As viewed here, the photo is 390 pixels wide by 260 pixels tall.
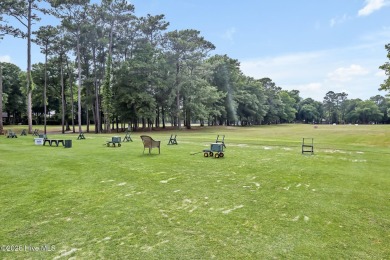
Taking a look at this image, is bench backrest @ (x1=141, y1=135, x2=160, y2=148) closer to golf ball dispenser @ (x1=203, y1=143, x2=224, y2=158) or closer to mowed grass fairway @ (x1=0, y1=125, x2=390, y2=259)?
golf ball dispenser @ (x1=203, y1=143, x2=224, y2=158)

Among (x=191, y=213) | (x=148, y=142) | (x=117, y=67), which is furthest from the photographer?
(x=117, y=67)

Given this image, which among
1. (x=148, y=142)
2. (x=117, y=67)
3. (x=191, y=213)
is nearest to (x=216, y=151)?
(x=148, y=142)

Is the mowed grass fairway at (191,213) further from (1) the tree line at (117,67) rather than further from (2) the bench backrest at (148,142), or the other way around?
(1) the tree line at (117,67)

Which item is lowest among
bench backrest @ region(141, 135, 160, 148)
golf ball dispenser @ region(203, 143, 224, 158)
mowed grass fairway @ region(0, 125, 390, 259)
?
mowed grass fairway @ region(0, 125, 390, 259)

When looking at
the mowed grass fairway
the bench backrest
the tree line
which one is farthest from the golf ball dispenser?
the tree line

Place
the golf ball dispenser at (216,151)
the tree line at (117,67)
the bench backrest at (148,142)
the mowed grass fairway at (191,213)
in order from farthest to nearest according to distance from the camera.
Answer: the tree line at (117,67)
the bench backrest at (148,142)
the golf ball dispenser at (216,151)
the mowed grass fairway at (191,213)

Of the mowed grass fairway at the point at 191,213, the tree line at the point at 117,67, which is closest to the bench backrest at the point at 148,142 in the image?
the mowed grass fairway at the point at 191,213

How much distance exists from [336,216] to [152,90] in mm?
44088

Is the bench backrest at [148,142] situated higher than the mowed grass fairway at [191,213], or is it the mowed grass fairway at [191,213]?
the bench backrest at [148,142]

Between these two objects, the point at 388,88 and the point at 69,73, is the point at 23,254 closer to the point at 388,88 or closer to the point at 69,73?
the point at 388,88

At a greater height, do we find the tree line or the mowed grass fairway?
the tree line

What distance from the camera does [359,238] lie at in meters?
4.34

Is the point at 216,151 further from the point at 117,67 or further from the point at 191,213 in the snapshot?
the point at 117,67

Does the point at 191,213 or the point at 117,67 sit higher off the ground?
the point at 117,67
